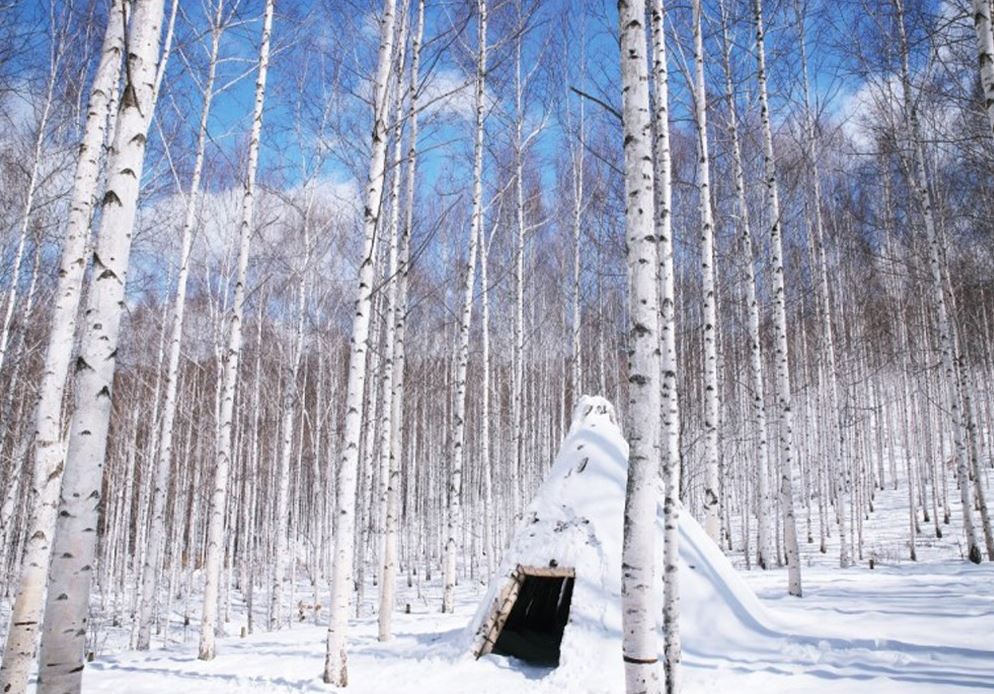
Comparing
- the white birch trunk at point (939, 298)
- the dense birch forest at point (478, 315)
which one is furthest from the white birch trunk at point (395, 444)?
the white birch trunk at point (939, 298)

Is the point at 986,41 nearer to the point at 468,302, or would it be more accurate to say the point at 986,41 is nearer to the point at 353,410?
the point at 353,410

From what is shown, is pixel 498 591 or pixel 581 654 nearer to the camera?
pixel 581 654

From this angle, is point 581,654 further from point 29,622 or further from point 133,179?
point 133,179

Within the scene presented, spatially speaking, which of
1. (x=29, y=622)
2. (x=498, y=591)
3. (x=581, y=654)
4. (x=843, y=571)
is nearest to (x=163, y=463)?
(x=29, y=622)

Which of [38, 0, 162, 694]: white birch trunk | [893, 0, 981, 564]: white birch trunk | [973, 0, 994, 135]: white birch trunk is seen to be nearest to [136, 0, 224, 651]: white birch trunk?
[38, 0, 162, 694]: white birch trunk

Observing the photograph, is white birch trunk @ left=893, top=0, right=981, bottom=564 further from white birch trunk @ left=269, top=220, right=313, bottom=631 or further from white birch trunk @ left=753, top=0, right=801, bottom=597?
white birch trunk @ left=269, top=220, right=313, bottom=631

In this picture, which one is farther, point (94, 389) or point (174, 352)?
point (174, 352)

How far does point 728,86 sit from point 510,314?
35.2ft

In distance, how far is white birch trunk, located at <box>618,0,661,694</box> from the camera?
307 centimetres

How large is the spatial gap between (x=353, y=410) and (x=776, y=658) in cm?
481

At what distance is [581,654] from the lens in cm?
605

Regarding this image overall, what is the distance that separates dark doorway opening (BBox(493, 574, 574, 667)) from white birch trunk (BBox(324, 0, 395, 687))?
2071 millimetres

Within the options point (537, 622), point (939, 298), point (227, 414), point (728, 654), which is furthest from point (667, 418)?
point (939, 298)

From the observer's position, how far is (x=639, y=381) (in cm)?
334
